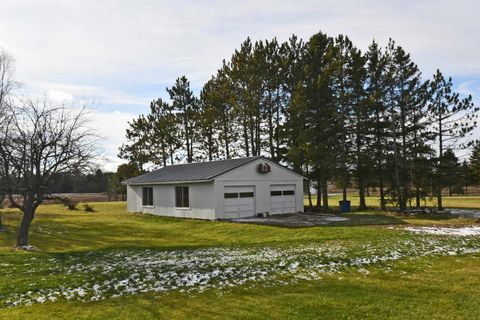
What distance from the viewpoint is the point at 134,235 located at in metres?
19.0

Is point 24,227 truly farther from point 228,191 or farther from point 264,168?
point 264,168

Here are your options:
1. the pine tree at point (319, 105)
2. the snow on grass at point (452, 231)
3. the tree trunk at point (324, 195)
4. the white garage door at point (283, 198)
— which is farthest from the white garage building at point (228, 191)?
the snow on grass at point (452, 231)

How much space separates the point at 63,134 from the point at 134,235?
648 centimetres

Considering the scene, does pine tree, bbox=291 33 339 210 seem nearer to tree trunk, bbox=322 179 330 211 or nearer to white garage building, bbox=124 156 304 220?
tree trunk, bbox=322 179 330 211

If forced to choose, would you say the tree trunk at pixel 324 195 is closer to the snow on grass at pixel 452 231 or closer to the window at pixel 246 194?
the window at pixel 246 194

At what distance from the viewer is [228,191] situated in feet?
78.5

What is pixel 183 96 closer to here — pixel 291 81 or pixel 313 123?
pixel 291 81

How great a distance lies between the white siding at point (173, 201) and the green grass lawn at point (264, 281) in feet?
35.4

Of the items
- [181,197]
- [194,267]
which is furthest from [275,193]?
[194,267]

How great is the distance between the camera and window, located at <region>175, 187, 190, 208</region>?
2562cm

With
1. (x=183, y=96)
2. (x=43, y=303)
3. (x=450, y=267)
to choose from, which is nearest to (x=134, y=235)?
(x=43, y=303)

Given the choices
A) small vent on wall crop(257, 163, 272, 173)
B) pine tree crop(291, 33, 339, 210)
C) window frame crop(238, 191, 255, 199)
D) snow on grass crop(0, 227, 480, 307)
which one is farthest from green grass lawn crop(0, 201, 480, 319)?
pine tree crop(291, 33, 339, 210)

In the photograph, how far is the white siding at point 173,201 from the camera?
2375 centimetres

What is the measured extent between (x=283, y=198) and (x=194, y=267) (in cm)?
1782
